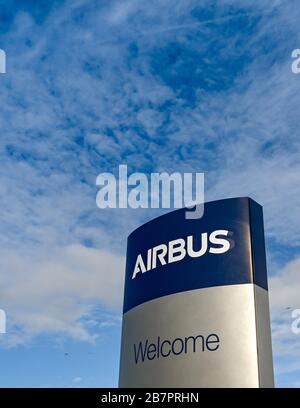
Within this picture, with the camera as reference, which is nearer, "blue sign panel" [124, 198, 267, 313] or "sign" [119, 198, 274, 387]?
"sign" [119, 198, 274, 387]

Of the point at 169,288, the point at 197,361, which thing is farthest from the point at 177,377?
the point at 169,288

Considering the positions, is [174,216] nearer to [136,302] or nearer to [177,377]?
[136,302]

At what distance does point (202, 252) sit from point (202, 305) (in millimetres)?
1767

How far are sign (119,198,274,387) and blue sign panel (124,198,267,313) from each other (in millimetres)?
33

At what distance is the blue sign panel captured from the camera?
15.9 meters

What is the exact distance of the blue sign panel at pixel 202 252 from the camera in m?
15.9

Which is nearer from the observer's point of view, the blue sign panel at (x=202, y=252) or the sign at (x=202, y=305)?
the sign at (x=202, y=305)

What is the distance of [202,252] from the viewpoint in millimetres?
16812

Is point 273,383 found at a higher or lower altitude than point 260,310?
lower

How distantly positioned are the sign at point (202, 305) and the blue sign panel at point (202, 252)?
3 cm

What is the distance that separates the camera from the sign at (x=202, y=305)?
49.0 ft

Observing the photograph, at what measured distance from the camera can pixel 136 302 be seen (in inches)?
747
